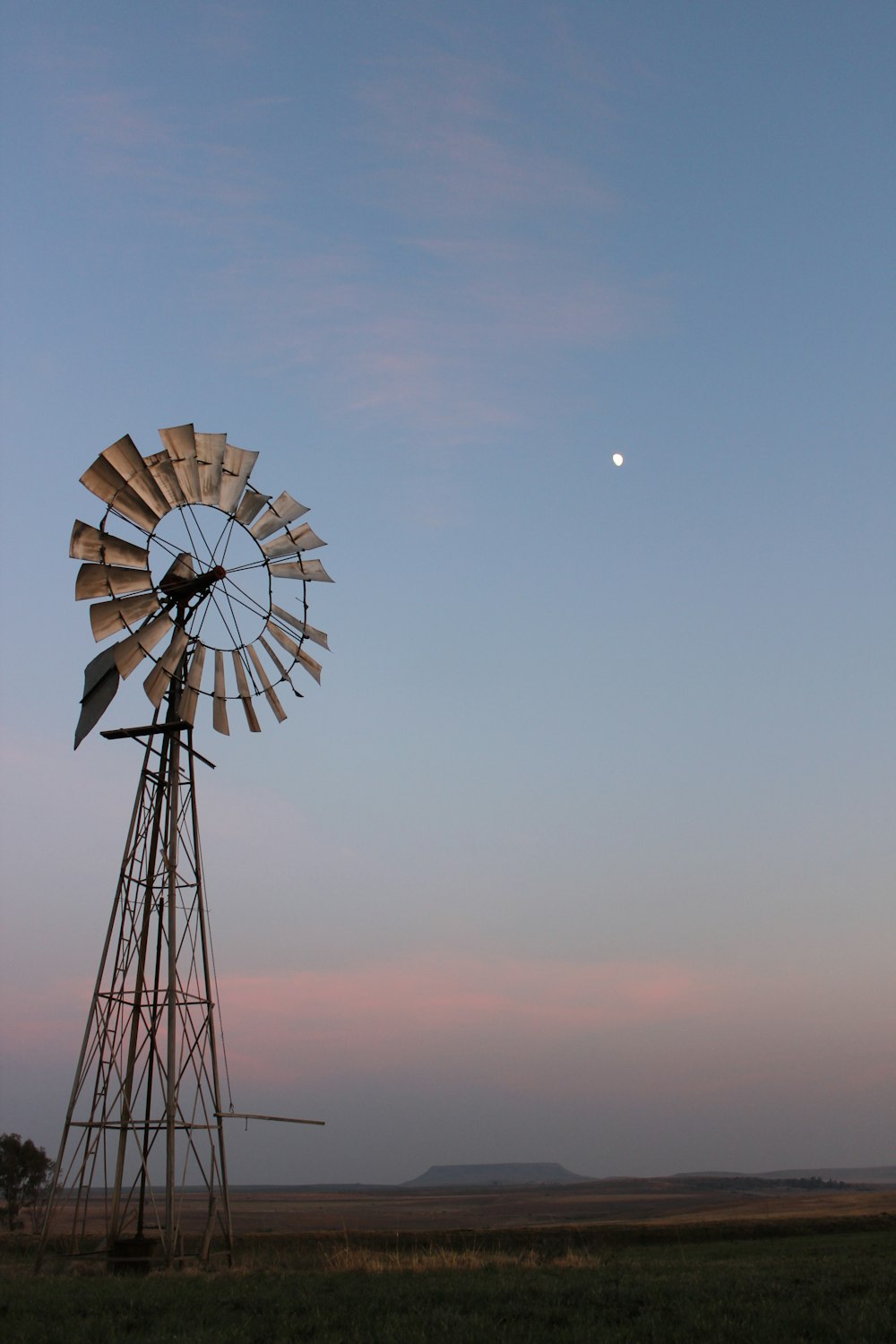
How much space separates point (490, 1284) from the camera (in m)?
15.1

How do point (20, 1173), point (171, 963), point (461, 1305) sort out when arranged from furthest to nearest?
point (20, 1173), point (171, 963), point (461, 1305)

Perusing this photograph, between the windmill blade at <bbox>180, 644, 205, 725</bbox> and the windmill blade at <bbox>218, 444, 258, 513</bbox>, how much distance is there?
3.07 meters

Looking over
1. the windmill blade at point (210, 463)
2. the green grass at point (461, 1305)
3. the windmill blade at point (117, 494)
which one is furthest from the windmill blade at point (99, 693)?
the green grass at point (461, 1305)

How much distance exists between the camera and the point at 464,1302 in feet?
45.9

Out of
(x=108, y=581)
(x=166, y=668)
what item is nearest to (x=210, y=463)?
(x=108, y=581)

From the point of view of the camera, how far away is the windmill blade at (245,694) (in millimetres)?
22297

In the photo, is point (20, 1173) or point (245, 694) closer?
point (245, 694)

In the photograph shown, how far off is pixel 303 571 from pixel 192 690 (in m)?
3.70

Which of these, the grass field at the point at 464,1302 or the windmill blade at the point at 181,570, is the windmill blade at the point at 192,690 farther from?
the grass field at the point at 464,1302

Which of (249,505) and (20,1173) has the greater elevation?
(249,505)

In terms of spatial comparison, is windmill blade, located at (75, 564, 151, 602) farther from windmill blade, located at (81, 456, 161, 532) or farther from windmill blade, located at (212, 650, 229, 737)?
windmill blade, located at (212, 650, 229, 737)

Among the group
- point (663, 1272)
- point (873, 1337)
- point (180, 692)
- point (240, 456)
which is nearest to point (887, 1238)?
point (663, 1272)

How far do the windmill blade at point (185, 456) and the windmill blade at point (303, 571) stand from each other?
233 centimetres

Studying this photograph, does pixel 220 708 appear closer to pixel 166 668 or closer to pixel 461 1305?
pixel 166 668
